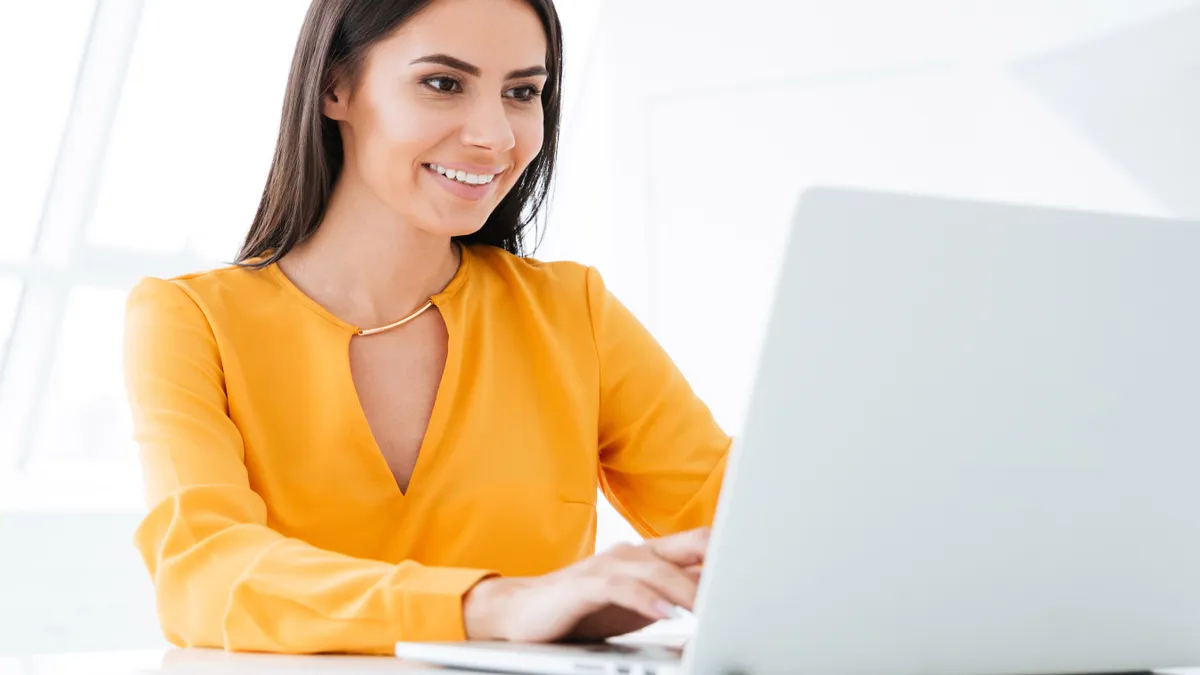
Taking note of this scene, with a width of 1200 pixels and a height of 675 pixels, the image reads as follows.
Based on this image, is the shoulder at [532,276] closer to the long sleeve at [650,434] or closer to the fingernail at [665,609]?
the long sleeve at [650,434]

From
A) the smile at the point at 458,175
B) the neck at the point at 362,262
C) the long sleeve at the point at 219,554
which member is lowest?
the long sleeve at the point at 219,554

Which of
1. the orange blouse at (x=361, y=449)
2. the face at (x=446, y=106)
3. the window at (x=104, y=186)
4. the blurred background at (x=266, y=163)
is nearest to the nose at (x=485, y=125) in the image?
the face at (x=446, y=106)

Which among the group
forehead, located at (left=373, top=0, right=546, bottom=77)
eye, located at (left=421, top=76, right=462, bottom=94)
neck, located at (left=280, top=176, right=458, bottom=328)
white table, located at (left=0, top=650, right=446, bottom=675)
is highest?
forehead, located at (left=373, top=0, right=546, bottom=77)

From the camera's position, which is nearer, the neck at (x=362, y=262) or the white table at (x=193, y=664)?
the white table at (x=193, y=664)

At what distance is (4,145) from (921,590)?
14.2 feet

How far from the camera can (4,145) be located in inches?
165

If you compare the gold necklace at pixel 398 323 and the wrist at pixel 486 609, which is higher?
the gold necklace at pixel 398 323

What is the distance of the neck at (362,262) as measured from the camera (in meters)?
1.63

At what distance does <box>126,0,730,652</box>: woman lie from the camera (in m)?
1.47

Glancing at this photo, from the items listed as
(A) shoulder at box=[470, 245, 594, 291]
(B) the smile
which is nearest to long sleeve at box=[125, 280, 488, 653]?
(B) the smile

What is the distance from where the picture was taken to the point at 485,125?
1.55 metres

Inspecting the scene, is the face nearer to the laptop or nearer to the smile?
the smile

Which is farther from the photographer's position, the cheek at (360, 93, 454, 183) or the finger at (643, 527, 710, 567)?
the cheek at (360, 93, 454, 183)

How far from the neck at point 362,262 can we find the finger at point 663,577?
0.85 m
